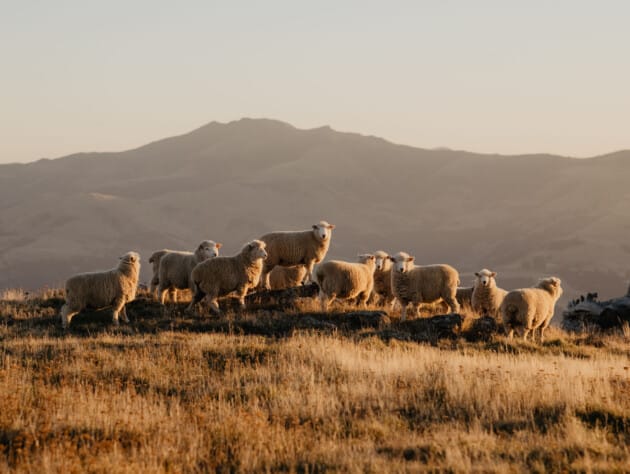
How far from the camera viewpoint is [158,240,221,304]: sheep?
20609 millimetres

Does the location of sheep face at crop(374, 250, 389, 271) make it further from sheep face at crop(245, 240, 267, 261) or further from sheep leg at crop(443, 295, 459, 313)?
sheep face at crop(245, 240, 267, 261)

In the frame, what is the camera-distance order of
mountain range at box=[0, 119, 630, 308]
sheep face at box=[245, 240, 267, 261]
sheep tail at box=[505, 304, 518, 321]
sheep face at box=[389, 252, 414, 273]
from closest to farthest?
sheep tail at box=[505, 304, 518, 321] → sheep face at box=[245, 240, 267, 261] → sheep face at box=[389, 252, 414, 273] → mountain range at box=[0, 119, 630, 308]

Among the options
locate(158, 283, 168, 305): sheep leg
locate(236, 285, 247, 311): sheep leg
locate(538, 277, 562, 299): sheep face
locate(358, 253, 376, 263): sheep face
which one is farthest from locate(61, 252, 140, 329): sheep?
locate(538, 277, 562, 299): sheep face

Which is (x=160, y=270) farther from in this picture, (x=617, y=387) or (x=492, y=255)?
(x=492, y=255)

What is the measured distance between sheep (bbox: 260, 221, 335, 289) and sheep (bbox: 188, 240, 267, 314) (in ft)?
7.29

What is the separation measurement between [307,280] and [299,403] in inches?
464

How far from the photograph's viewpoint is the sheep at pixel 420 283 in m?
20.4

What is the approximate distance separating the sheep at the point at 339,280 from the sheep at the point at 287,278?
2293 millimetres

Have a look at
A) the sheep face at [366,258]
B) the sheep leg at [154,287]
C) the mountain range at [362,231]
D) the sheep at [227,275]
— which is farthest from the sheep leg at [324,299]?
the mountain range at [362,231]

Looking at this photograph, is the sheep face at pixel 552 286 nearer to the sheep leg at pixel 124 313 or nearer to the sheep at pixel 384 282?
the sheep at pixel 384 282

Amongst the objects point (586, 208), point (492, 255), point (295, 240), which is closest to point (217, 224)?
point (492, 255)

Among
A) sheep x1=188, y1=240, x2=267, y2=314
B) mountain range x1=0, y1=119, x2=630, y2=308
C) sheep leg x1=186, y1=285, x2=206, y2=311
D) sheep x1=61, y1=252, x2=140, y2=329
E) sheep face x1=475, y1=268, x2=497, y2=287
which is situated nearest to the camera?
sheep x1=61, y1=252, x2=140, y2=329

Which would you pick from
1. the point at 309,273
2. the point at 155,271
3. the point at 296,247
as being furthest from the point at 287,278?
the point at 155,271

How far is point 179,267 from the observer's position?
20609 mm
